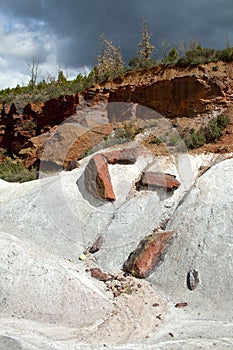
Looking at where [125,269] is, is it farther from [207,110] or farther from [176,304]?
[207,110]

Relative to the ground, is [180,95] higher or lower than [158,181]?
higher

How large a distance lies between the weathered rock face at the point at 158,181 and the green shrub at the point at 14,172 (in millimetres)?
5923

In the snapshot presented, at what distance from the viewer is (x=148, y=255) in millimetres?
10508

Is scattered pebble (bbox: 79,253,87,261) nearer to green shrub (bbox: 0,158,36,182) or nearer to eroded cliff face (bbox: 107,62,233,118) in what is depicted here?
green shrub (bbox: 0,158,36,182)

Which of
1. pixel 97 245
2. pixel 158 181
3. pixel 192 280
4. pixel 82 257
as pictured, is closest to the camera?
pixel 192 280

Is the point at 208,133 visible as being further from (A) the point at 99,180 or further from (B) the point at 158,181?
(A) the point at 99,180

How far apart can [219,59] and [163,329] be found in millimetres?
13686

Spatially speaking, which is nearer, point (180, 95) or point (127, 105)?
point (180, 95)

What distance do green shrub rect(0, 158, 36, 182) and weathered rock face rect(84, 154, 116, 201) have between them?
4.54 metres

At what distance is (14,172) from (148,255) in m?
11.4

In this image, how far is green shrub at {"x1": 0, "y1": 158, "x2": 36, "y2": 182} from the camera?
17.3 meters

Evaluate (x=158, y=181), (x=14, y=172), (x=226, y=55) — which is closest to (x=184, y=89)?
(x=226, y=55)

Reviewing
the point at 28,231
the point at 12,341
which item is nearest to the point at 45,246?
the point at 28,231

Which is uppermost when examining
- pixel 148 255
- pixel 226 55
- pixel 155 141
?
pixel 226 55
